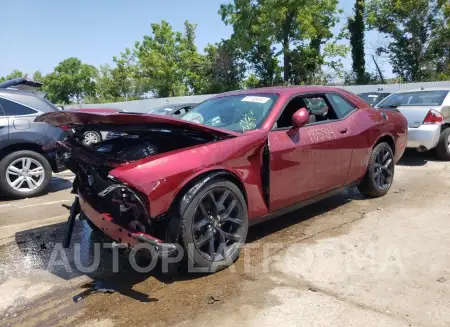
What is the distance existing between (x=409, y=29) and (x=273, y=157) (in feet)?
99.4

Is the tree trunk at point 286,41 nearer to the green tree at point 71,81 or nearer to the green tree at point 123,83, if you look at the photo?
the green tree at point 123,83

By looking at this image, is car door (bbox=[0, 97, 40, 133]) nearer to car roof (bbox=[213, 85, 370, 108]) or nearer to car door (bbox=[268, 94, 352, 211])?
car roof (bbox=[213, 85, 370, 108])

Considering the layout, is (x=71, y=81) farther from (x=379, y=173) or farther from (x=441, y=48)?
(x=379, y=173)

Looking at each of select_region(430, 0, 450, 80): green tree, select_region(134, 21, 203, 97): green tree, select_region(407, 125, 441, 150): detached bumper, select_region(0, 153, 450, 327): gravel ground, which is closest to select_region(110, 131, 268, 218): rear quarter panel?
select_region(0, 153, 450, 327): gravel ground

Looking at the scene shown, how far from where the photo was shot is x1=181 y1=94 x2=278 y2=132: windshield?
160 inches

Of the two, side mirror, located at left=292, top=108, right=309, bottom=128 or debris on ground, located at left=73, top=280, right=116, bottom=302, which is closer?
debris on ground, located at left=73, top=280, right=116, bottom=302

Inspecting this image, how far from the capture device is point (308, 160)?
4219 millimetres

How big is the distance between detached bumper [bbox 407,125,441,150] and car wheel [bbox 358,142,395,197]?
8.31ft

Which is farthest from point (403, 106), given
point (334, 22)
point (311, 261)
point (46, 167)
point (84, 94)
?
point (84, 94)

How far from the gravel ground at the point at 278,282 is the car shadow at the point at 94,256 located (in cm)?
2

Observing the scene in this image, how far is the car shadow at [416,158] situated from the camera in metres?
8.30

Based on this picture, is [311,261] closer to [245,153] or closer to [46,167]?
[245,153]

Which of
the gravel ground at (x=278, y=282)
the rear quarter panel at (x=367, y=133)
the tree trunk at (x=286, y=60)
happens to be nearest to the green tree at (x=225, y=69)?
the tree trunk at (x=286, y=60)

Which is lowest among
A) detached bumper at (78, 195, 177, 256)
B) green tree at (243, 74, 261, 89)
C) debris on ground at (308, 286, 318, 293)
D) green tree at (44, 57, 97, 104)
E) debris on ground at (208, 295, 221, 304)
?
debris on ground at (308, 286, 318, 293)
